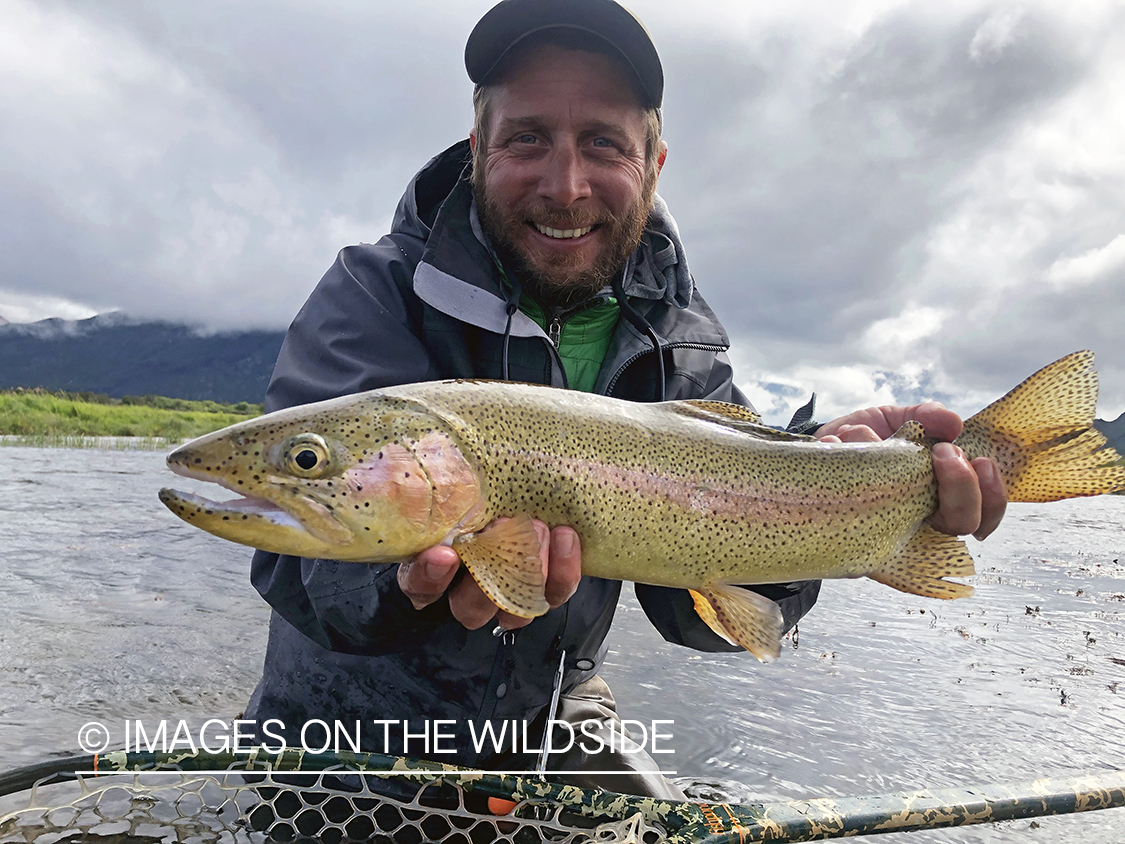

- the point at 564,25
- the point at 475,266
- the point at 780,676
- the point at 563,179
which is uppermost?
the point at 564,25

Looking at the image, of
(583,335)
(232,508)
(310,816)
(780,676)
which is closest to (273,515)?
(232,508)

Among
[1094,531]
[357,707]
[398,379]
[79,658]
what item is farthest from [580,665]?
[1094,531]

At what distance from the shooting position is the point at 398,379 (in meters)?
3.06

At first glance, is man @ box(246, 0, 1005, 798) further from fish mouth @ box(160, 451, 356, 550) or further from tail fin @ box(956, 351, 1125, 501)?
fish mouth @ box(160, 451, 356, 550)

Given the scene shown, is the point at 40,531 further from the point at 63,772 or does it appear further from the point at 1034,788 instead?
the point at 1034,788

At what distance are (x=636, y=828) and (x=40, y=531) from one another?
1145cm

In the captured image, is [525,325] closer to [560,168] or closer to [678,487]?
[560,168]

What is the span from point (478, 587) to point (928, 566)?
1.87 meters

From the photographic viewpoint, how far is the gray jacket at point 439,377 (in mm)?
3041

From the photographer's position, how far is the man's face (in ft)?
11.0

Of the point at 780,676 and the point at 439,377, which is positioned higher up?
the point at 439,377

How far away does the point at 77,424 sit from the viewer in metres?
35.2

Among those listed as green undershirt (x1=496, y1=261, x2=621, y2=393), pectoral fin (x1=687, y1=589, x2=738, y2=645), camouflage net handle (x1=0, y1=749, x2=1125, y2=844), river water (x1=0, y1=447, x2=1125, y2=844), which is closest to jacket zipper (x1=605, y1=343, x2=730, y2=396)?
green undershirt (x1=496, y1=261, x2=621, y2=393)

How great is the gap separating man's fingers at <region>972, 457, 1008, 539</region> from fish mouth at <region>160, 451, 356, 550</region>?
2403 millimetres
